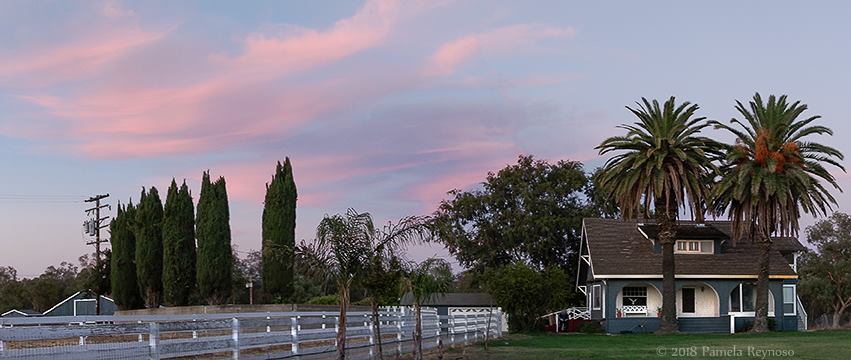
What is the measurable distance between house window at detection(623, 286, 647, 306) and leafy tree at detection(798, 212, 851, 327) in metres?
28.6

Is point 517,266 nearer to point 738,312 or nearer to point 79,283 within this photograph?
point 738,312

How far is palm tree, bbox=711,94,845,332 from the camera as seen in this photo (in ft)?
165

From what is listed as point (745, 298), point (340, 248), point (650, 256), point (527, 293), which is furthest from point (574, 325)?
point (340, 248)

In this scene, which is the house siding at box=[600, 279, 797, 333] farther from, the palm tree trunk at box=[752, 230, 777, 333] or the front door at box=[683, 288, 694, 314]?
the palm tree trunk at box=[752, 230, 777, 333]

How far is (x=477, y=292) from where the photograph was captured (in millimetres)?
79500

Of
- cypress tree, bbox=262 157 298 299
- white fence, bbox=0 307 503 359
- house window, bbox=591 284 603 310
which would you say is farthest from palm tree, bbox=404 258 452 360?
house window, bbox=591 284 603 310

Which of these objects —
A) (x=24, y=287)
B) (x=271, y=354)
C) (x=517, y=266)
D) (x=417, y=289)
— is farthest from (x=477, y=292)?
(x=271, y=354)

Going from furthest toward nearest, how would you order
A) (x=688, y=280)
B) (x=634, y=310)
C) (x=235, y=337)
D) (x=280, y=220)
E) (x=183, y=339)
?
1. (x=688, y=280)
2. (x=634, y=310)
3. (x=280, y=220)
4. (x=235, y=337)
5. (x=183, y=339)

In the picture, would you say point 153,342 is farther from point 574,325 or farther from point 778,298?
point 778,298

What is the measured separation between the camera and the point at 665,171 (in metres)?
50.5

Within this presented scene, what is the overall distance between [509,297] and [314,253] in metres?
35.8

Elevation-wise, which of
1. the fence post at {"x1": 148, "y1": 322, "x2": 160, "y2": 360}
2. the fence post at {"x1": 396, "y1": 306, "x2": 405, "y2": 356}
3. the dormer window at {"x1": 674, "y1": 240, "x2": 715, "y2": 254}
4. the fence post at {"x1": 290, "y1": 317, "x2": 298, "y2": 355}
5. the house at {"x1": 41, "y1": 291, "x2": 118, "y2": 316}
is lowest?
the house at {"x1": 41, "y1": 291, "x2": 118, "y2": 316}

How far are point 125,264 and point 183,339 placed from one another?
41528 millimetres

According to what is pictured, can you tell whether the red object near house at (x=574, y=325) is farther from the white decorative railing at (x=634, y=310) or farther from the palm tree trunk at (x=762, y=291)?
the palm tree trunk at (x=762, y=291)
